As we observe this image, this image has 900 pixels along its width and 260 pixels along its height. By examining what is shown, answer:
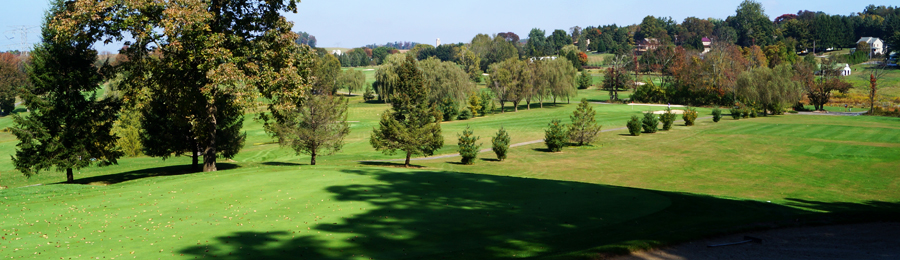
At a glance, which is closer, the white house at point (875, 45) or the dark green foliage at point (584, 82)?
the dark green foliage at point (584, 82)

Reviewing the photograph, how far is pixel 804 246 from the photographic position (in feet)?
36.1

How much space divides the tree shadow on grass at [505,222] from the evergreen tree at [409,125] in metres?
15.6

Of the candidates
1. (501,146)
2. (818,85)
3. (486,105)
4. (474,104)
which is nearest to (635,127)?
(501,146)

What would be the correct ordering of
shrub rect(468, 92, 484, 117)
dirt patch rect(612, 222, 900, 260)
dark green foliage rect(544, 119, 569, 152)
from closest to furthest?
dirt patch rect(612, 222, 900, 260) → dark green foliage rect(544, 119, 569, 152) → shrub rect(468, 92, 484, 117)

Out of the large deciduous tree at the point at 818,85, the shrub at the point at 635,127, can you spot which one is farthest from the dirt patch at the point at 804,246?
the large deciduous tree at the point at 818,85

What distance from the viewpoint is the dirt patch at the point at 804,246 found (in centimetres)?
1029

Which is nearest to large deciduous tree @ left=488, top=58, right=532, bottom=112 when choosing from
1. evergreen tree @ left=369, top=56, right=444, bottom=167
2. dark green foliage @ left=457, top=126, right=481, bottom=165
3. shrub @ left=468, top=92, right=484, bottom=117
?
shrub @ left=468, top=92, right=484, bottom=117

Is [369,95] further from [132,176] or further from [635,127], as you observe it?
[132,176]

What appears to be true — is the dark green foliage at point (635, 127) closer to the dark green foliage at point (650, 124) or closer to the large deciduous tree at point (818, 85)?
the dark green foliage at point (650, 124)

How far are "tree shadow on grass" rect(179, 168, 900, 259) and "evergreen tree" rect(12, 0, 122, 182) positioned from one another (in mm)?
15454

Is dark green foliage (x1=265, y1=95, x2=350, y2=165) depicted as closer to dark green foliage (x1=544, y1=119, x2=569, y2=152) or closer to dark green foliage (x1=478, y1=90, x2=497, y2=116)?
dark green foliage (x1=544, y1=119, x2=569, y2=152)

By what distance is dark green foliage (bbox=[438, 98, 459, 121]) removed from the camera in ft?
257

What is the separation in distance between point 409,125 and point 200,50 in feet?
50.4

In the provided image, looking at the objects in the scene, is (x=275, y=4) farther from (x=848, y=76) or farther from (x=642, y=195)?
(x=848, y=76)
